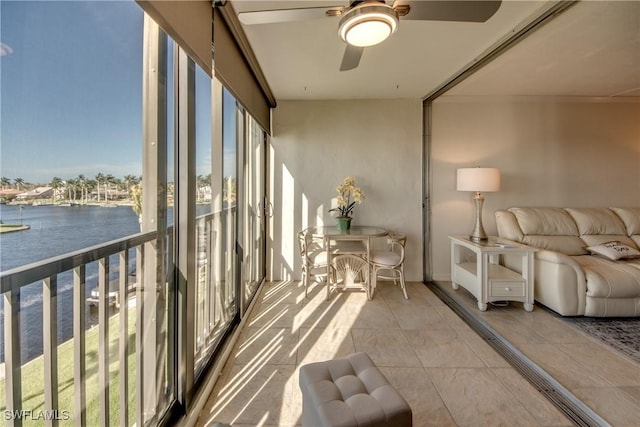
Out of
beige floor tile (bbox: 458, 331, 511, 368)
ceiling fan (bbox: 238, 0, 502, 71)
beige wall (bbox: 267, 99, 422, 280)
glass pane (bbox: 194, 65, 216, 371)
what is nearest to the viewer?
ceiling fan (bbox: 238, 0, 502, 71)

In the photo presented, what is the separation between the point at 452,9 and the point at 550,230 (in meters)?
3.16

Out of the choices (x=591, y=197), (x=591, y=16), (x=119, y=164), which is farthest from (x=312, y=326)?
(x=591, y=197)

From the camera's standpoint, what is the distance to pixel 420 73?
286 centimetres

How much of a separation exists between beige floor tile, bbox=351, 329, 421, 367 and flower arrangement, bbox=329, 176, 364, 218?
1502mm

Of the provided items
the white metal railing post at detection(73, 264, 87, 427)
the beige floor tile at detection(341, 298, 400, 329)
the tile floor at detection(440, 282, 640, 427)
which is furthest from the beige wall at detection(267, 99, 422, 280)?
the white metal railing post at detection(73, 264, 87, 427)

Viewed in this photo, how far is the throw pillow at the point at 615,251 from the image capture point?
9.13 ft

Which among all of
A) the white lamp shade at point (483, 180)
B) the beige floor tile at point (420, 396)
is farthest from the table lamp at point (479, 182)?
the beige floor tile at point (420, 396)

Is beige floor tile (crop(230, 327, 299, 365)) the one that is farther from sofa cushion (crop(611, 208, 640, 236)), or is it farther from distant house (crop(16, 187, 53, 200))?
sofa cushion (crop(611, 208, 640, 236))

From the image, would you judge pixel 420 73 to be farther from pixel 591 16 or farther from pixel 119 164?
pixel 119 164

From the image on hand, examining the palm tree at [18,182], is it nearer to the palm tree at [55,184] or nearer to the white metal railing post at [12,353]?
the palm tree at [55,184]

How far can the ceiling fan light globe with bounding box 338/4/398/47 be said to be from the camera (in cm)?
133

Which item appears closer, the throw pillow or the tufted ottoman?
the tufted ottoman

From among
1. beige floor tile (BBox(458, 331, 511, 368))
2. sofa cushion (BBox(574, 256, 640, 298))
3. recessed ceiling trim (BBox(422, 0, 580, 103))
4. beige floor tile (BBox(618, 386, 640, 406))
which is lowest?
beige floor tile (BBox(618, 386, 640, 406))

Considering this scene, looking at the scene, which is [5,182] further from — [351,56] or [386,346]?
[386,346]
